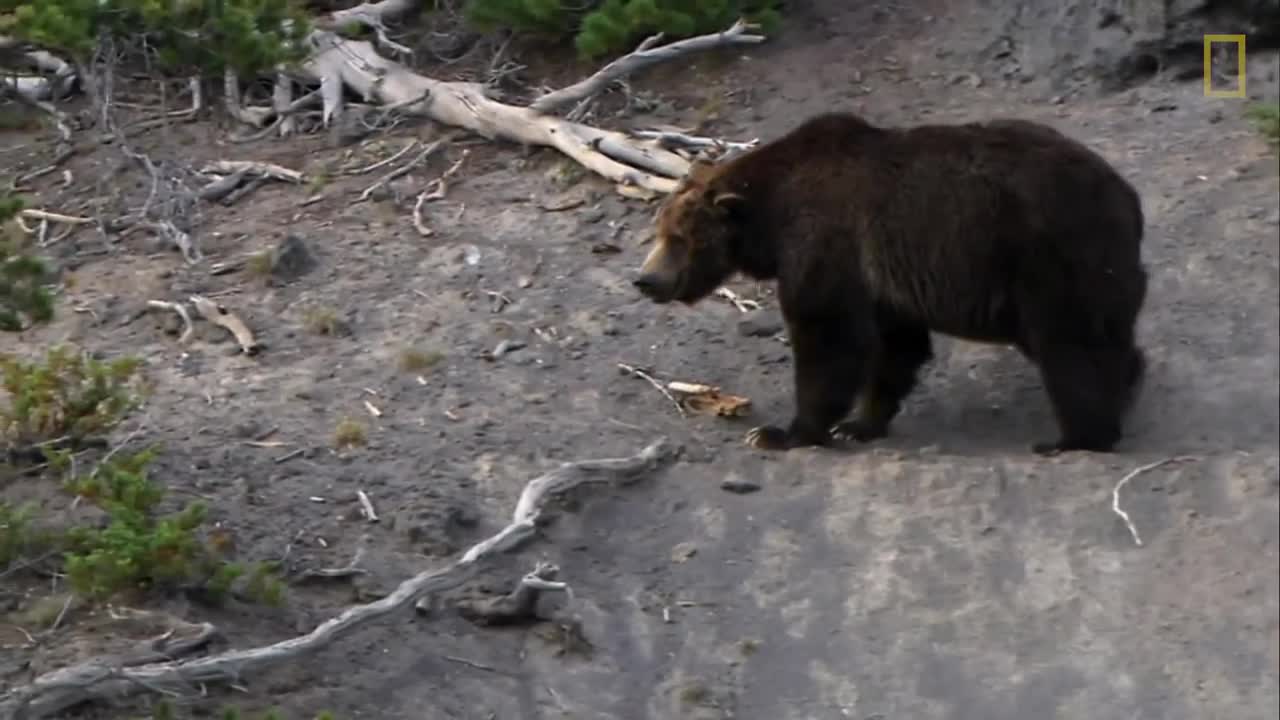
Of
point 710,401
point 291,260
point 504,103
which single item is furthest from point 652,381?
point 504,103

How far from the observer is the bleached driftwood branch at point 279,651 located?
5.81m

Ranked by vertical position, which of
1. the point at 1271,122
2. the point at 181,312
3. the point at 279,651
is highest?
the point at 1271,122

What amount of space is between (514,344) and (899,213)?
7.03 feet

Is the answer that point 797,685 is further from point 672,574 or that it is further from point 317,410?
point 317,410

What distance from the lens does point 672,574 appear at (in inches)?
275

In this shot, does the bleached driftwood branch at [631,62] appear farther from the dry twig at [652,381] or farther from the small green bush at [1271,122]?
the small green bush at [1271,122]

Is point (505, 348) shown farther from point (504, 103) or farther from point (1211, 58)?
point (1211, 58)

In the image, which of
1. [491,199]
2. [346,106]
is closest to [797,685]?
[491,199]

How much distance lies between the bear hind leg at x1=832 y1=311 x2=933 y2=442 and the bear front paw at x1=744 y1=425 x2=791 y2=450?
1.20ft

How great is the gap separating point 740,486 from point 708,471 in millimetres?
248

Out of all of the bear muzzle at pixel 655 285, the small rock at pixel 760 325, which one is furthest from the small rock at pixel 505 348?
the small rock at pixel 760 325

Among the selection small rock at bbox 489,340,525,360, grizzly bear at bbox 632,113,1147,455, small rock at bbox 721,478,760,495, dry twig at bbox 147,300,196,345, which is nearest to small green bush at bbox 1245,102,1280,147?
grizzly bear at bbox 632,113,1147,455

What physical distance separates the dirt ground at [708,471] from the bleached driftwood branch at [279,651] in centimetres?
12

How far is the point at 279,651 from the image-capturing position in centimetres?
615
